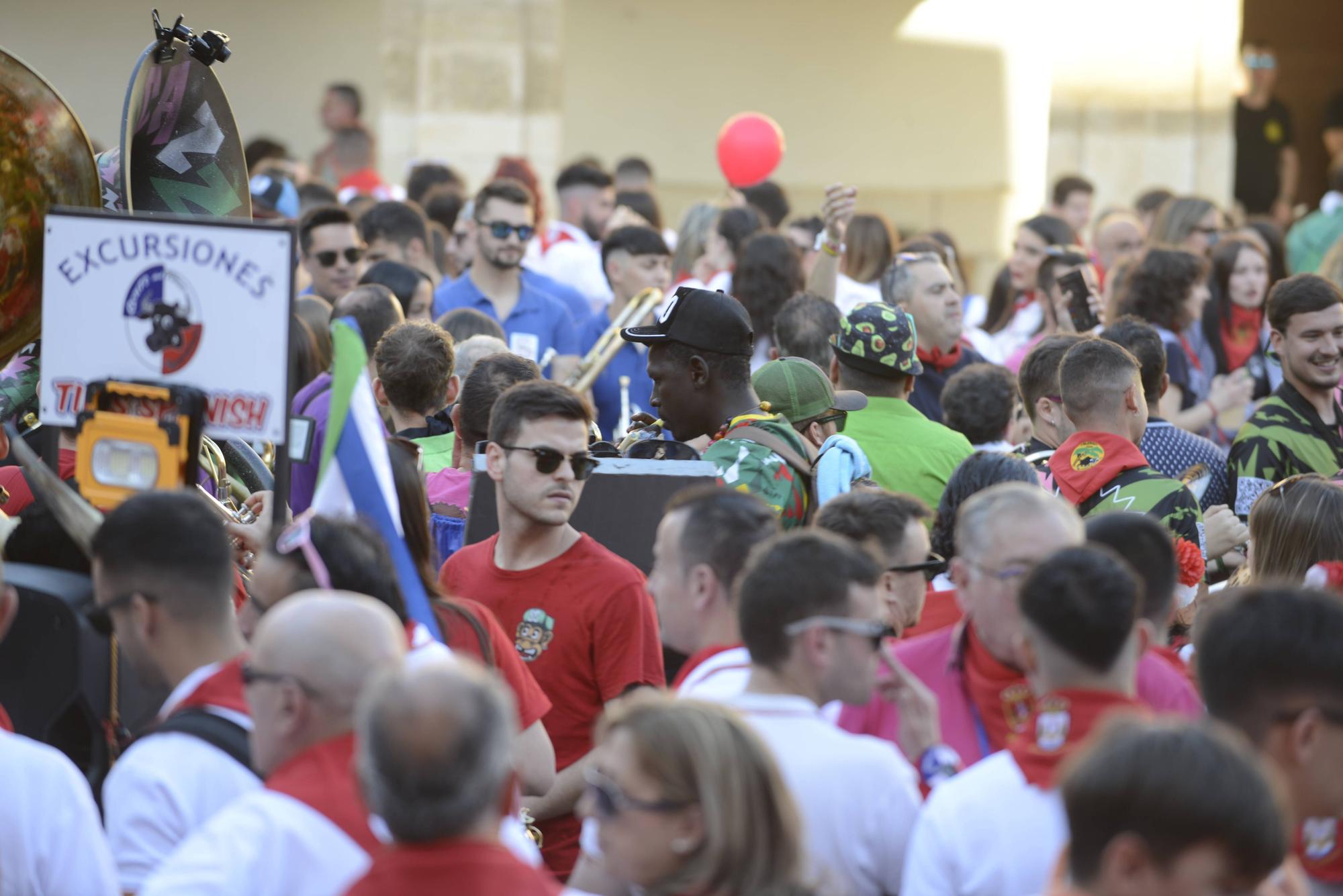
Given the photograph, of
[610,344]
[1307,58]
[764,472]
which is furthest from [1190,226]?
[1307,58]

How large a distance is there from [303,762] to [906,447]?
319 cm

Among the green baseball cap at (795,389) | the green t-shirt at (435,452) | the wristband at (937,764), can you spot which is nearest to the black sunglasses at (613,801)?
the wristband at (937,764)

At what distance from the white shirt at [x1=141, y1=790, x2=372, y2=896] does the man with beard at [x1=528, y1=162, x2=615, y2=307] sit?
265 inches

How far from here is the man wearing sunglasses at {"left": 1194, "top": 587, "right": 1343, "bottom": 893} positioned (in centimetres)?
298

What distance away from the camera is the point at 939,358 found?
750cm

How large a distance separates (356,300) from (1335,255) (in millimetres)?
4981

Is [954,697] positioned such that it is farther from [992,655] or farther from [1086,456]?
[1086,456]

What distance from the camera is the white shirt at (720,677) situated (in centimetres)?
333

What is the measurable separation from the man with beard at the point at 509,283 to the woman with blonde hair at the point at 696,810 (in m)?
5.73

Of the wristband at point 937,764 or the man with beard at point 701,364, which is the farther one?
the man with beard at point 701,364

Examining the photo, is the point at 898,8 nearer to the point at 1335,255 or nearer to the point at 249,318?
the point at 1335,255

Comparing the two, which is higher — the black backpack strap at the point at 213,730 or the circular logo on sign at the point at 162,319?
the circular logo on sign at the point at 162,319

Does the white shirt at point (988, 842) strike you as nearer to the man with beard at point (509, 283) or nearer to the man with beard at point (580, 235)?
the man with beard at point (509, 283)

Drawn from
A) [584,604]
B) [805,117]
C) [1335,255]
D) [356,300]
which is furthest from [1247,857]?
[805,117]
